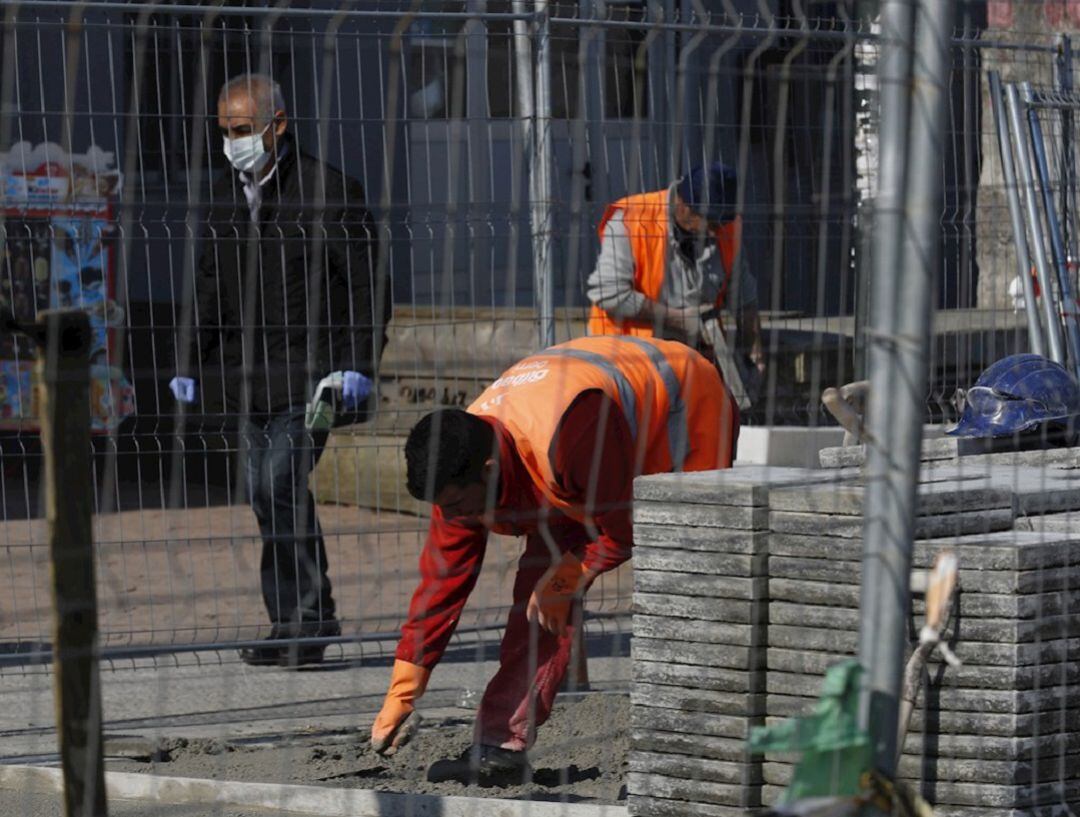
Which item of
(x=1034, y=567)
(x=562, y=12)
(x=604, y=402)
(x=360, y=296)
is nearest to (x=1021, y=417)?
(x=604, y=402)

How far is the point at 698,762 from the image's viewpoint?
423 cm

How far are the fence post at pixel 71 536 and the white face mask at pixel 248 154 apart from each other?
348 centimetres

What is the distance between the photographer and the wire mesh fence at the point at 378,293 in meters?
6.08

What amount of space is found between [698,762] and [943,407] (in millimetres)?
4165

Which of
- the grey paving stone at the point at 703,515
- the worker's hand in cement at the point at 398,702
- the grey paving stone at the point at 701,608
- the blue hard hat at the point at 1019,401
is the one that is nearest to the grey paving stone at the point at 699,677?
the grey paving stone at the point at 701,608

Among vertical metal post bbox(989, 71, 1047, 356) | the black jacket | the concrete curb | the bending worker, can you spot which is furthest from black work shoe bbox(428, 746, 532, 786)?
vertical metal post bbox(989, 71, 1047, 356)

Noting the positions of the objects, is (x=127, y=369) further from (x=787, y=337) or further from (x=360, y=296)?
(x=787, y=337)

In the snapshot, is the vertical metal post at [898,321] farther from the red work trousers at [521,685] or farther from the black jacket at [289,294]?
the black jacket at [289,294]

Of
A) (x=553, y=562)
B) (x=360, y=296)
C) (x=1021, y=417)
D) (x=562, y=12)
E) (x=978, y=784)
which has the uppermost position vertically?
(x=562, y=12)

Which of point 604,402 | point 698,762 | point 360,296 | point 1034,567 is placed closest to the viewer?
point 1034,567

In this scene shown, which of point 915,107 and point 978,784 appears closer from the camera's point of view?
point 915,107

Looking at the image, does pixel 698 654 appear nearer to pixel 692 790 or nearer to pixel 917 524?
pixel 692 790

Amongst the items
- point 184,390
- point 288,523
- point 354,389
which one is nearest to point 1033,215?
point 354,389

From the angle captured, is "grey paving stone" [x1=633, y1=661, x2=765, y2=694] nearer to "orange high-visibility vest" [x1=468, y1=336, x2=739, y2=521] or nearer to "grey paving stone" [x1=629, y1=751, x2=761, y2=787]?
"grey paving stone" [x1=629, y1=751, x2=761, y2=787]
